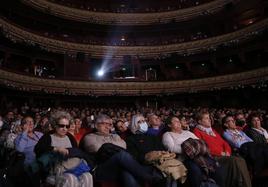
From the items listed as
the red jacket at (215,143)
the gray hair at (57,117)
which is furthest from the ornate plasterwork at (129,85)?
the red jacket at (215,143)

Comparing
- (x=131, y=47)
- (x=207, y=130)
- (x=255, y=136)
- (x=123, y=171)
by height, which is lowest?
(x=123, y=171)

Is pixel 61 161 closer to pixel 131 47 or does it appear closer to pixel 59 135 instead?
pixel 59 135

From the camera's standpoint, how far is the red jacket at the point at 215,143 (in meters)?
4.62

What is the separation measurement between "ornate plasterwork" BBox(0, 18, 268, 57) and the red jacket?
17330mm

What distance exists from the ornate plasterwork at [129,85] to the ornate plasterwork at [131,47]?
2.83 metres

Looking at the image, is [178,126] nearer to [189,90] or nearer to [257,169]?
[257,169]

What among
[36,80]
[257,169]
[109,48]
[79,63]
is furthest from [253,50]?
[257,169]

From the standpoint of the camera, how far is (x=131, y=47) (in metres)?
26.0

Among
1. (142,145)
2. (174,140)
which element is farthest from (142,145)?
(174,140)

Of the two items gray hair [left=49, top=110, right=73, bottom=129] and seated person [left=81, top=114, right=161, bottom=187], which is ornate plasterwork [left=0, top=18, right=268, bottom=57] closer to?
gray hair [left=49, top=110, right=73, bottom=129]

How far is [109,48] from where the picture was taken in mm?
25641

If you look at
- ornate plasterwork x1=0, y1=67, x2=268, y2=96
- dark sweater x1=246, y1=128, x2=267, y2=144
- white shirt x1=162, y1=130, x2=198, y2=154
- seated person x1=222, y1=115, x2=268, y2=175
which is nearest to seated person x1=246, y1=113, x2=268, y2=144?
dark sweater x1=246, y1=128, x2=267, y2=144

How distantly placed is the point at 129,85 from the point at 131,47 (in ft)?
12.6

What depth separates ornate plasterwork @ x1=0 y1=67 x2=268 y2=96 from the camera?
1998 cm
